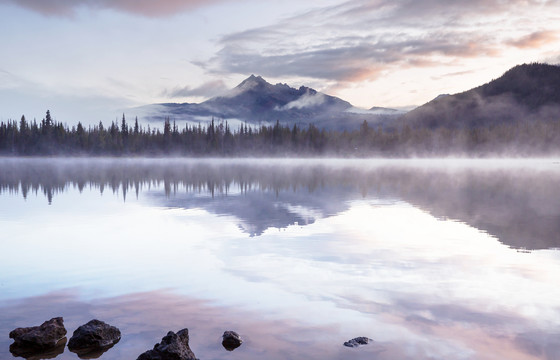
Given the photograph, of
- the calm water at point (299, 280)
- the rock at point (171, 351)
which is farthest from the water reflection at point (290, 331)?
the rock at point (171, 351)

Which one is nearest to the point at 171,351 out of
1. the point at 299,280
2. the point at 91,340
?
the point at 91,340

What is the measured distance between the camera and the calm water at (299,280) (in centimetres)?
1035

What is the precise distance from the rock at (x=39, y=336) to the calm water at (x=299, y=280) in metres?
0.27

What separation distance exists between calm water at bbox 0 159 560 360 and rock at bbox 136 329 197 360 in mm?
574

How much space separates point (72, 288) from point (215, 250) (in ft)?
20.4

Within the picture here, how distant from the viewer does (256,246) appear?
2023 centimetres

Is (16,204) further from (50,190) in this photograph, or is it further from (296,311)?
(296,311)

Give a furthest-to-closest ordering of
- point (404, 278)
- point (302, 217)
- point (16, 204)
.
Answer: point (16, 204) < point (302, 217) < point (404, 278)

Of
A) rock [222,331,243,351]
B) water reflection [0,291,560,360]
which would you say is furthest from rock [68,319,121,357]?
rock [222,331,243,351]

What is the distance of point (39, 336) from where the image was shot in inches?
386

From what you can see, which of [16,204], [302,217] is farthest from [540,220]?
[16,204]

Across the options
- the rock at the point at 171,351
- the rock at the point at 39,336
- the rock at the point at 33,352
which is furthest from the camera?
the rock at the point at 39,336

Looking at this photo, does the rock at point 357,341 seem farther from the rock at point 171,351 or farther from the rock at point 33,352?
the rock at point 33,352

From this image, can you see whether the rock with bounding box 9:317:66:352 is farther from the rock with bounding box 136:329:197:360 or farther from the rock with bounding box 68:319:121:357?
the rock with bounding box 136:329:197:360
